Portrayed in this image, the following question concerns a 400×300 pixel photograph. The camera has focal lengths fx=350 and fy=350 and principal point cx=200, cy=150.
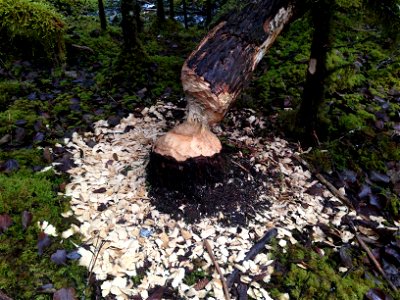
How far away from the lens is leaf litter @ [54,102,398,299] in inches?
103

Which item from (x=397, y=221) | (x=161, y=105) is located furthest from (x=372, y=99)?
(x=161, y=105)

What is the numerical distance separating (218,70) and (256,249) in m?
Result: 1.48

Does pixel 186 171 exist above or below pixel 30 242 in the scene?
above

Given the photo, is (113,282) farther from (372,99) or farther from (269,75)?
(372,99)

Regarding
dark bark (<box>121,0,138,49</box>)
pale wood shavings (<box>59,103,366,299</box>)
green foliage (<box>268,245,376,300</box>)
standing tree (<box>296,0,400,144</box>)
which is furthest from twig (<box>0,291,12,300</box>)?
dark bark (<box>121,0,138,49</box>)

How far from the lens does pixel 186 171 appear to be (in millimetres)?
2912

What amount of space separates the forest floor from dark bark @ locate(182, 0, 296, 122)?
771 millimetres

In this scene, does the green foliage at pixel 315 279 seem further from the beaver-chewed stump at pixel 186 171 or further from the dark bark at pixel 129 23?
the dark bark at pixel 129 23

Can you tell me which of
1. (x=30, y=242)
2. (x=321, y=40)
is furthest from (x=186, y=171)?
(x=321, y=40)

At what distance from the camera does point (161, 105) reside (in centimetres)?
417

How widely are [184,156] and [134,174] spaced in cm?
65

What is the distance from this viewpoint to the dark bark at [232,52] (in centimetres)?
284

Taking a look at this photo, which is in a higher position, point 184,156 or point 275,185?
point 184,156

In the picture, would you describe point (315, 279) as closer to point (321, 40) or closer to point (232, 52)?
point (232, 52)
